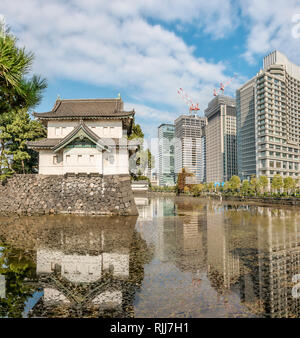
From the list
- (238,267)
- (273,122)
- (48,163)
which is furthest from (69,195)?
(273,122)

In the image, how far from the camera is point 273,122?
91625 mm

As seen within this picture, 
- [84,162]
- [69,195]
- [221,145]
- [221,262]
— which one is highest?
[221,145]

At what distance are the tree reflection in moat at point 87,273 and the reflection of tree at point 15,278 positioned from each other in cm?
7

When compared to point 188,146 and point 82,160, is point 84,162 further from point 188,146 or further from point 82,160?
point 188,146

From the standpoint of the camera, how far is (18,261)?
8.03m

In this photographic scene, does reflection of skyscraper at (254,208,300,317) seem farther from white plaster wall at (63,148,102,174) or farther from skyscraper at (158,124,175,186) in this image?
skyscraper at (158,124,175,186)

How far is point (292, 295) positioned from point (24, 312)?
613 centimetres

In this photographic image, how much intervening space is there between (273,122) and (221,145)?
66.0 metres

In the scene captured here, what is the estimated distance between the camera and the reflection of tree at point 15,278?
481 cm

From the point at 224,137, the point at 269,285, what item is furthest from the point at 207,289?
the point at 224,137

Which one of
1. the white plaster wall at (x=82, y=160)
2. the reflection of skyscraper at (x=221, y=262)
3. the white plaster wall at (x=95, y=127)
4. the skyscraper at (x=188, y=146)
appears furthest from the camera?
the skyscraper at (x=188, y=146)

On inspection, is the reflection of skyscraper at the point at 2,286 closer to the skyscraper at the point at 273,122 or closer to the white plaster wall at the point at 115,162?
the white plaster wall at the point at 115,162

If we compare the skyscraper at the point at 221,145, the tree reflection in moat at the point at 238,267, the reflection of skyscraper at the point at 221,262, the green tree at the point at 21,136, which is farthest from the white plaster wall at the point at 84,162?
the skyscraper at the point at 221,145
